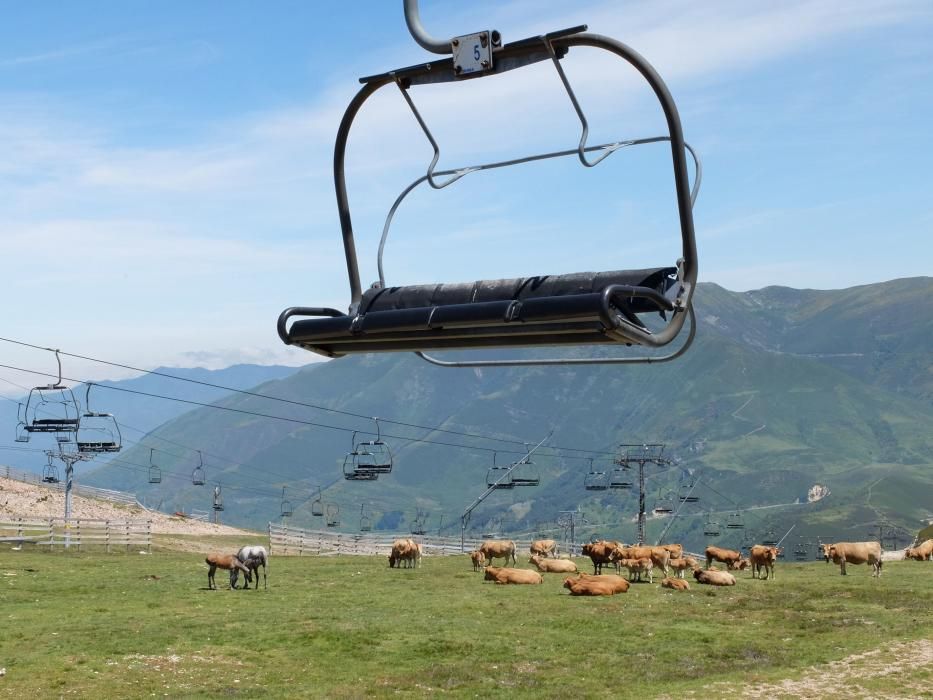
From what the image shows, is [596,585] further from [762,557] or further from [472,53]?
[472,53]

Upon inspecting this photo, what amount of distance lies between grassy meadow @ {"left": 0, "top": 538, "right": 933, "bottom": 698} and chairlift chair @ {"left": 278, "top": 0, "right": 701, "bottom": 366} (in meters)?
18.5

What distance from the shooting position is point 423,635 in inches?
1134

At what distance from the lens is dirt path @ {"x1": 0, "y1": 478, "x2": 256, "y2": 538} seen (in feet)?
281

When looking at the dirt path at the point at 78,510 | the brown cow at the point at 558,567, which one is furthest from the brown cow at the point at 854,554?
the dirt path at the point at 78,510

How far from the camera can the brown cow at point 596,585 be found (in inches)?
1449

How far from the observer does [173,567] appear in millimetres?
45688

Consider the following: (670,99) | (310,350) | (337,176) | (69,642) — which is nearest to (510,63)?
(670,99)

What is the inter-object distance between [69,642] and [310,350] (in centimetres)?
2319

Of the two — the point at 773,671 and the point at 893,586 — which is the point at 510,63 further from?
the point at 893,586

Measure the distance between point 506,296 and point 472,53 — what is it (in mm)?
1151

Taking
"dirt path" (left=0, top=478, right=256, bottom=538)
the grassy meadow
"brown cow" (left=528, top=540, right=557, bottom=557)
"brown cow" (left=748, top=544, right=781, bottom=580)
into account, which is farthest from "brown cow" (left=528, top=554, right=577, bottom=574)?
"dirt path" (left=0, top=478, right=256, bottom=538)

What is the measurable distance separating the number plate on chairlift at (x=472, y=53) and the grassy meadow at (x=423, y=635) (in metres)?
19.7

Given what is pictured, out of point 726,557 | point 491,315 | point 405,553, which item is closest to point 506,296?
point 491,315

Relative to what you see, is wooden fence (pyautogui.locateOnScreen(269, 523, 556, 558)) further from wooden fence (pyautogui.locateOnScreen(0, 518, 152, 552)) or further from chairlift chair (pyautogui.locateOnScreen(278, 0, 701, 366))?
chairlift chair (pyautogui.locateOnScreen(278, 0, 701, 366))
